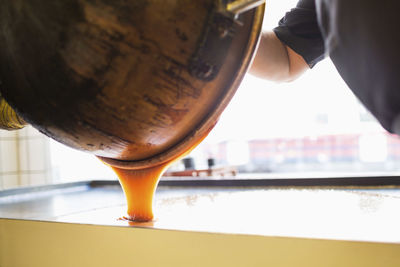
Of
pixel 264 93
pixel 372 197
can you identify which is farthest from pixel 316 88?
pixel 372 197

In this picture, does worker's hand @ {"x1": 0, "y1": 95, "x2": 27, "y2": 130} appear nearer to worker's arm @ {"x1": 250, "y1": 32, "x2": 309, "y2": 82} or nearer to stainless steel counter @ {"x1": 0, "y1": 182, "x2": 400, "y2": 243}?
stainless steel counter @ {"x1": 0, "y1": 182, "x2": 400, "y2": 243}

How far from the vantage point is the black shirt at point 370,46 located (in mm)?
557

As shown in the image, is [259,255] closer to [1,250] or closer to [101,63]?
[101,63]

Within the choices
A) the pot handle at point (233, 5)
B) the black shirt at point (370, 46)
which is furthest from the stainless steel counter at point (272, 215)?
the pot handle at point (233, 5)

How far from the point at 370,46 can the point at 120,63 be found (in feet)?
1.31

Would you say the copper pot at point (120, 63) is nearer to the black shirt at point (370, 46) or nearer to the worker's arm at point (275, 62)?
the black shirt at point (370, 46)

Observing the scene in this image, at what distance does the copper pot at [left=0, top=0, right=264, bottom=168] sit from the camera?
0.60 meters

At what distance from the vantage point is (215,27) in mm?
631

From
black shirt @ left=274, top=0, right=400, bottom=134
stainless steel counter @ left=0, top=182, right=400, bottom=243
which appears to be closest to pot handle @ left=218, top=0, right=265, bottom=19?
black shirt @ left=274, top=0, right=400, bottom=134

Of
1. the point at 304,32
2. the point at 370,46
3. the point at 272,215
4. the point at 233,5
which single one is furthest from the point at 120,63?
the point at 304,32

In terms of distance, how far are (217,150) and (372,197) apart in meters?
7.16

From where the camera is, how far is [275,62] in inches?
51.2

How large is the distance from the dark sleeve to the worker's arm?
0.06 meters

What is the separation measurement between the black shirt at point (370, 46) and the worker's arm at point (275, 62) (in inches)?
22.3
